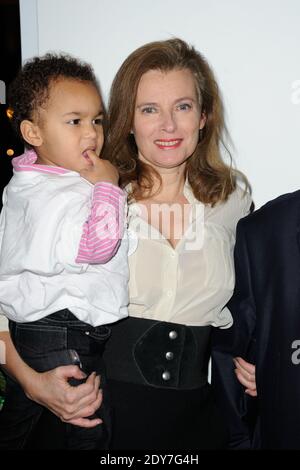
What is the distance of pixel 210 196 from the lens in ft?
5.36

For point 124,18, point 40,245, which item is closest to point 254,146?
point 124,18

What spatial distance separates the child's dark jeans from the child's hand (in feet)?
1.07

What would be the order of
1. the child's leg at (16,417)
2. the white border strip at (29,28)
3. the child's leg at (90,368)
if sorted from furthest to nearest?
the white border strip at (29,28) < the child's leg at (16,417) < the child's leg at (90,368)

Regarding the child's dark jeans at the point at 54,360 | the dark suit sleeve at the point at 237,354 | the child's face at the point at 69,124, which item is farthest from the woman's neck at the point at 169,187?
the child's dark jeans at the point at 54,360

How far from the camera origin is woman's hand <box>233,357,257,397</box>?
5.25ft

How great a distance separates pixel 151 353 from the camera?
1.43 m

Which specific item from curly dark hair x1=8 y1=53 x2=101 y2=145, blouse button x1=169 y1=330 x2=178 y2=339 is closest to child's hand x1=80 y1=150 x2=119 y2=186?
curly dark hair x1=8 y1=53 x2=101 y2=145

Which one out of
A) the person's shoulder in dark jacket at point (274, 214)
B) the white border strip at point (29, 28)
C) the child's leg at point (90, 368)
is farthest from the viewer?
the white border strip at point (29, 28)

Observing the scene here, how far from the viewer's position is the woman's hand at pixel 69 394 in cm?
131

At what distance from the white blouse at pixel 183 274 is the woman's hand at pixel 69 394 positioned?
249mm

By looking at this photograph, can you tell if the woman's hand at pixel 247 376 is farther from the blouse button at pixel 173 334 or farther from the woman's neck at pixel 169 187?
the woman's neck at pixel 169 187

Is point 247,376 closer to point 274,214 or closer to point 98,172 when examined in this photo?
point 274,214

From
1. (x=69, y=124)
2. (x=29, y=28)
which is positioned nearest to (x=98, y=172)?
(x=69, y=124)

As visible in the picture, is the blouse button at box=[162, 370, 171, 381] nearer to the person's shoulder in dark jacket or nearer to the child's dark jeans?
the child's dark jeans
